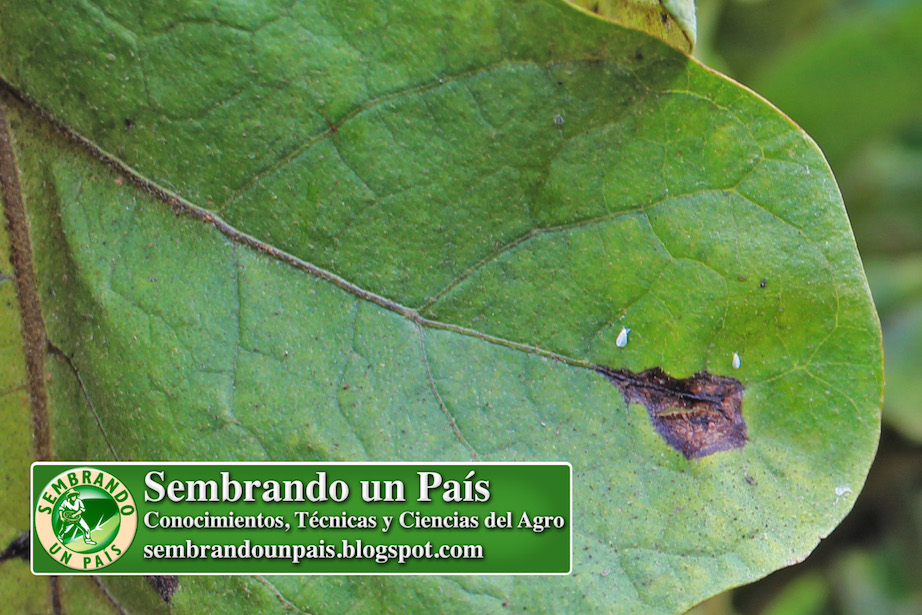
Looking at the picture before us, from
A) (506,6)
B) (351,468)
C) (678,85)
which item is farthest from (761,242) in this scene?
(351,468)

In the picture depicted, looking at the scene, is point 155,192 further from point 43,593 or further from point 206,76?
point 43,593

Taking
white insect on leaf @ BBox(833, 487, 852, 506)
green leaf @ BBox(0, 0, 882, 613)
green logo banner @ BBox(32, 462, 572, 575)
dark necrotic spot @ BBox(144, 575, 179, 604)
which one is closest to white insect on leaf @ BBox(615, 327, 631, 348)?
green leaf @ BBox(0, 0, 882, 613)

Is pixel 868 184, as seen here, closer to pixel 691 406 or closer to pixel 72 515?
pixel 691 406

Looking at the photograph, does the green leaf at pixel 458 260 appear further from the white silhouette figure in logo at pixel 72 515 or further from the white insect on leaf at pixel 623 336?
the white silhouette figure in logo at pixel 72 515

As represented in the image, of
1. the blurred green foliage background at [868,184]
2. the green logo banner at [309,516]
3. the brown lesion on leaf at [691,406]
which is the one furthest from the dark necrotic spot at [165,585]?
the blurred green foliage background at [868,184]

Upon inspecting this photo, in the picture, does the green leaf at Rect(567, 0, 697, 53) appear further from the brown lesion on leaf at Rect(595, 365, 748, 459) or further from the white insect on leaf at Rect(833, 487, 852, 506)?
the white insect on leaf at Rect(833, 487, 852, 506)

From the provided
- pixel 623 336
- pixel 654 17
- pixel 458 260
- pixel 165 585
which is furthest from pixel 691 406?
pixel 165 585
